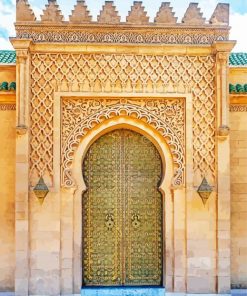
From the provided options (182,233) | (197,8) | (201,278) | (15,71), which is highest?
(197,8)

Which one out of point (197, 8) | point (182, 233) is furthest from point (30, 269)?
point (197, 8)

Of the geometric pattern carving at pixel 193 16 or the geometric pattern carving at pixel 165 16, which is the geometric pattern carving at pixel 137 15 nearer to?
the geometric pattern carving at pixel 165 16

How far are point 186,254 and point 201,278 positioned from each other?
1.32ft

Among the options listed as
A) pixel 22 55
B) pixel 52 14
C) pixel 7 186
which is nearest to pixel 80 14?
pixel 52 14

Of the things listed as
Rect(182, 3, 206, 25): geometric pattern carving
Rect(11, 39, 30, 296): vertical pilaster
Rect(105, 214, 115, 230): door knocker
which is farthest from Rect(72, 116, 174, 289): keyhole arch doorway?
Rect(182, 3, 206, 25): geometric pattern carving

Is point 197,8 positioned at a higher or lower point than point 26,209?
higher

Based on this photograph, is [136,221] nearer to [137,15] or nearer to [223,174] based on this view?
[223,174]

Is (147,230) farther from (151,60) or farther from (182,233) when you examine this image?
(151,60)

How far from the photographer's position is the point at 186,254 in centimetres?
614

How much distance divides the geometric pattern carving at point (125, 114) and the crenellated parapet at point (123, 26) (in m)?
0.93

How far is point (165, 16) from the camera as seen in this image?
6301mm

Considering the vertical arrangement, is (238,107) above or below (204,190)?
above

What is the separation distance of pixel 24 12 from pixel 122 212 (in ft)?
10.9

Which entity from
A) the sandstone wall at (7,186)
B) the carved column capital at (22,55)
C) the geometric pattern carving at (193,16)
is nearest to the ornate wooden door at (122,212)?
the sandstone wall at (7,186)
